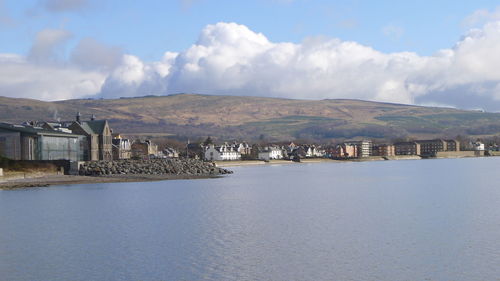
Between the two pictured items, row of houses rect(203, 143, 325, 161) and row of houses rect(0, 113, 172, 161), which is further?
row of houses rect(203, 143, 325, 161)

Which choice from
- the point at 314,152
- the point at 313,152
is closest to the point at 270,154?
the point at 313,152

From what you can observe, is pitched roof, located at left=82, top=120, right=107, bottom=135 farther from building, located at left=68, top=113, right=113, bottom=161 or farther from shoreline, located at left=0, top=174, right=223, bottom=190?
shoreline, located at left=0, top=174, right=223, bottom=190

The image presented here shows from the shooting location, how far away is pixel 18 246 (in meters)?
23.6

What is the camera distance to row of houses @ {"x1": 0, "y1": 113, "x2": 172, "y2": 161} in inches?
2589

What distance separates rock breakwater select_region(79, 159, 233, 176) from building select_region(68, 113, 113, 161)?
5102mm

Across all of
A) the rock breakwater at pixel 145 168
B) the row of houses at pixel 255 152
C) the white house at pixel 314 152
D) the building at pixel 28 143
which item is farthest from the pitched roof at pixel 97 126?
the white house at pixel 314 152

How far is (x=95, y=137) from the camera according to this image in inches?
3211

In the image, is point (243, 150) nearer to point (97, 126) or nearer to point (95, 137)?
point (97, 126)

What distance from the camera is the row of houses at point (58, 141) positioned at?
6575 centimetres

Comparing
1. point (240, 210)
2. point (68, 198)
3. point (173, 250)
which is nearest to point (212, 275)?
point (173, 250)

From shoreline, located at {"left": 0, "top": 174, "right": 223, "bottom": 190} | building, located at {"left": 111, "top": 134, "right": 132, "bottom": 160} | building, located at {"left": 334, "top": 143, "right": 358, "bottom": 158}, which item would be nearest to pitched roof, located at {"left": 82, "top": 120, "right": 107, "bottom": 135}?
building, located at {"left": 111, "top": 134, "right": 132, "bottom": 160}

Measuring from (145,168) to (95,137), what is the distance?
30.1ft

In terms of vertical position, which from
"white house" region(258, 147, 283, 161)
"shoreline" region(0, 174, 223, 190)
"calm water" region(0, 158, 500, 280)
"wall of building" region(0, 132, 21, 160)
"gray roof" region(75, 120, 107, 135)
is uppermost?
"gray roof" region(75, 120, 107, 135)

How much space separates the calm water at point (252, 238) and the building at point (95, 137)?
37839mm
